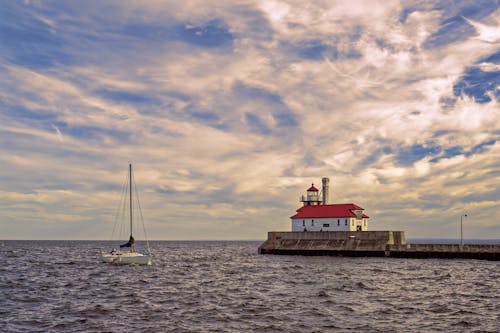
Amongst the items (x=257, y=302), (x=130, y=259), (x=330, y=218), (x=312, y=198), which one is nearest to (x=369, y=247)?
(x=330, y=218)

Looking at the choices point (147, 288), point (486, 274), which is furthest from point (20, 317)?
point (486, 274)

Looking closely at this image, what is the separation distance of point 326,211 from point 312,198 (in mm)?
7881

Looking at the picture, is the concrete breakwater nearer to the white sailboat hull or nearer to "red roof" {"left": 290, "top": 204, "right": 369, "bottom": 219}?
"red roof" {"left": 290, "top": 204, "right": 369, "bottom": 219}

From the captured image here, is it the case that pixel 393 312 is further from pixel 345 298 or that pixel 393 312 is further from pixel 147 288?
pixel 147 288

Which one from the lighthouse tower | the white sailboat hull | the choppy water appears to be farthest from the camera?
the lighthouse tower

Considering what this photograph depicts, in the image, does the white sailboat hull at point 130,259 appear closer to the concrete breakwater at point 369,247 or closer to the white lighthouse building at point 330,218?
the concrete breakwater at point 369,247

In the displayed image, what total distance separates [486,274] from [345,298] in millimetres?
22846

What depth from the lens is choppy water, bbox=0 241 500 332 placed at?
2330 centimetres

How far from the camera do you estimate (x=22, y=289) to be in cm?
3703

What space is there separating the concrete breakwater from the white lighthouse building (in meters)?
3.21

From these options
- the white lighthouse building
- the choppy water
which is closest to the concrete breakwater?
the white lighthouse building

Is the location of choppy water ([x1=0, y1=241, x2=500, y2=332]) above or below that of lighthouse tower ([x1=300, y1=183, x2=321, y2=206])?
below

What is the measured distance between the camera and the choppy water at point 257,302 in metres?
23.3

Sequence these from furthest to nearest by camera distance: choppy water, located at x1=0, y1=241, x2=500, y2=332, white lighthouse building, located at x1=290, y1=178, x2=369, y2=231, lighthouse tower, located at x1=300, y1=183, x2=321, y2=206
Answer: lighthouse tower, located at x1=300, y1=183, x2=321, y2=206, white lighthouse building, located at x1=290, y1=178, x2=369, y2=231, choppy water, located at x1=0, y1=241, x2=500, y2=332
